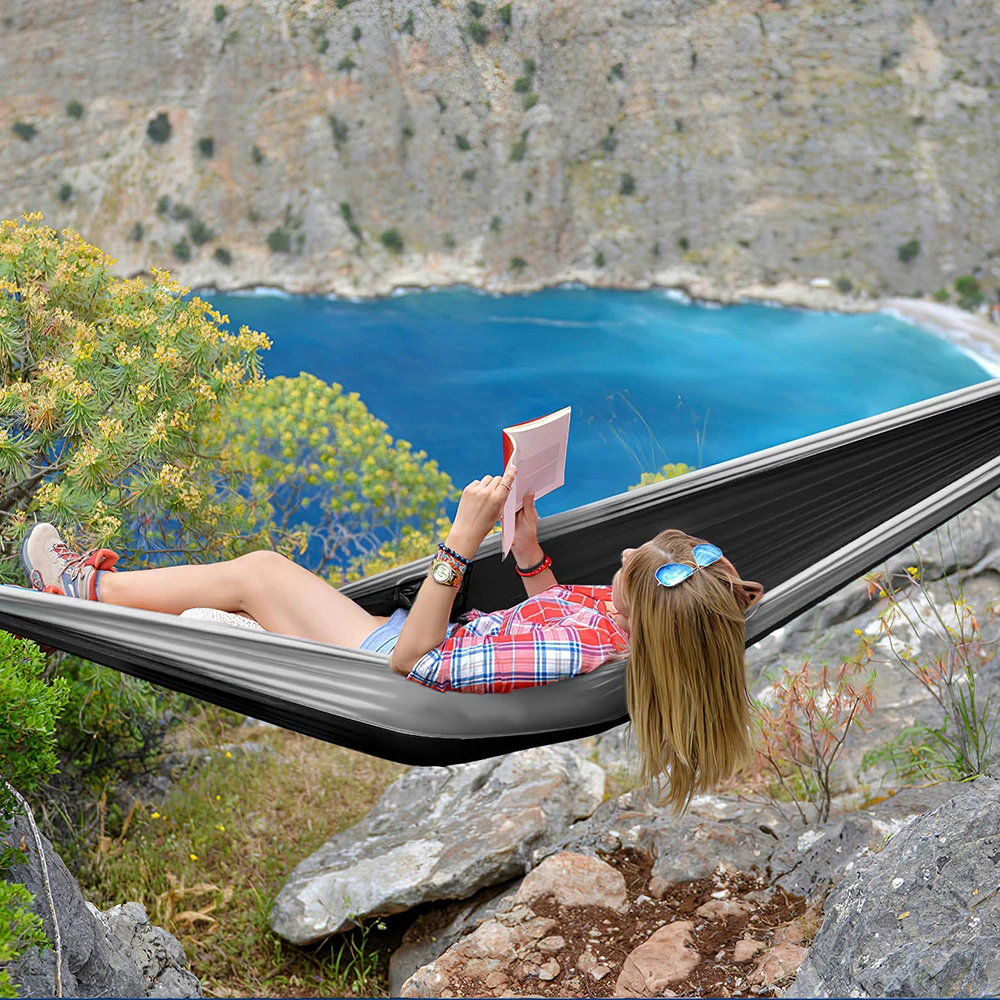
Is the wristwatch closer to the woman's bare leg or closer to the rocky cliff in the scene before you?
the woman's bare leg

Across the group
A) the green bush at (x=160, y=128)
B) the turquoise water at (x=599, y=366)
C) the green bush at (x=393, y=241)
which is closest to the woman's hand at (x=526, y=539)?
the turquoise water at (x=599, y=366)

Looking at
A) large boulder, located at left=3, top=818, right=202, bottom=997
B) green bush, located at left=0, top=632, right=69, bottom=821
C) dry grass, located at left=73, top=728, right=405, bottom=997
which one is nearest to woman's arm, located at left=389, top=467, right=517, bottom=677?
green bush, located at left=0, top=632, right=69, bottom=821

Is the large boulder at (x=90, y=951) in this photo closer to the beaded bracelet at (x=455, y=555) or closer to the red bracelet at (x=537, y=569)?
the beaded bracelet at (x=455, y=555)

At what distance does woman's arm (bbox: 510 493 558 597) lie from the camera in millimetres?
1841

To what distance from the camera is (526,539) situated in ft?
6.09

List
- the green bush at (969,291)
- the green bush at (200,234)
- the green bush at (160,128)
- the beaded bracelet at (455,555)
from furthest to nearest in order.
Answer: the green bush at (160,128)
the green bush at (200,234)
the green bush at (969,291)
the beaded bracelet at (455,555)

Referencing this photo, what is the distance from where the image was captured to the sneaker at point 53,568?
5.79 ft

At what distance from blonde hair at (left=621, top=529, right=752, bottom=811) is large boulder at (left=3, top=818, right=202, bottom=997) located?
938mm

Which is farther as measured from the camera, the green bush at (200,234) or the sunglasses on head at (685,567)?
the green bush at (200,234)

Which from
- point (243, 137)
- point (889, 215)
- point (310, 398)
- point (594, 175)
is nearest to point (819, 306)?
point (889, 215)

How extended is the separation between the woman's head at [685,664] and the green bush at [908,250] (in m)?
12.0

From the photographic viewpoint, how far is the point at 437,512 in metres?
5.17

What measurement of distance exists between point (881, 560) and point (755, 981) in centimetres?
80

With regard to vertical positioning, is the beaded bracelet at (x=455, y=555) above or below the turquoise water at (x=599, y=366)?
above
